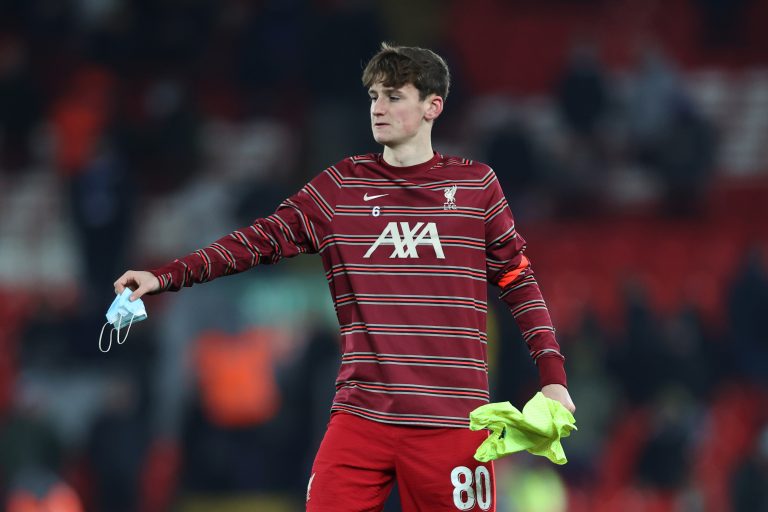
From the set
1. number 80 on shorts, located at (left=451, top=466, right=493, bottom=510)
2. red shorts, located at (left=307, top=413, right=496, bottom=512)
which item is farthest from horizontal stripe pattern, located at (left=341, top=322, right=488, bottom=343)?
number 80 on shorts, located at (left=451, top=466, right=493, bottom=510)

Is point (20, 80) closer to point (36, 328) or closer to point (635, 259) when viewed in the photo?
point (36, 328)

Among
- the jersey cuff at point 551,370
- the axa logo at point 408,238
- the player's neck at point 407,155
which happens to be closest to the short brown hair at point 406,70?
the player's neck at point 407,155

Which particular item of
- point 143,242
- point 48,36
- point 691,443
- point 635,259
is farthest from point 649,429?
point 48,36

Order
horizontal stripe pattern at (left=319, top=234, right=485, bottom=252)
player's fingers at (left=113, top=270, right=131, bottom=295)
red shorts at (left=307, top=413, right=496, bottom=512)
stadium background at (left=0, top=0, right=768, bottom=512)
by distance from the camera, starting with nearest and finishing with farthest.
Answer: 1. player's fingers at (left=113, top=270, right=131, bottom=295)
2. red shorts at (left=307, top=413, right=496, bottom=512)
3. horizontal stripe pattern at (left=319, top=234, right=485, bottom=252)
4. stadium background at (left=0, top=0, right=768, bottom=512)

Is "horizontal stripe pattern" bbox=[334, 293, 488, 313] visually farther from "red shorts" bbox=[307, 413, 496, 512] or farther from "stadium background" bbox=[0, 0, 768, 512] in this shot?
"stadium background" bbox=[0, 0, 768, 512]

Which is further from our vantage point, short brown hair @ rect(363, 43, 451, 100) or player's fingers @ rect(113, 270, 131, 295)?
short brown hair @ rect(363, 43, 451, 100)

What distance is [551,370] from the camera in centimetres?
371

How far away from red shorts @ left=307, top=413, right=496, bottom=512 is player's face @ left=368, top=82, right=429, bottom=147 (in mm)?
776

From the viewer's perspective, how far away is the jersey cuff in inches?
146

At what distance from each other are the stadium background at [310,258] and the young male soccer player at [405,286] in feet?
15.0

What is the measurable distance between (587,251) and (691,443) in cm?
189

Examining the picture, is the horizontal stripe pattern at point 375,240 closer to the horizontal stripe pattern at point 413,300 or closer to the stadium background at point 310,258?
the horizontal stripe pattern at point 413,300

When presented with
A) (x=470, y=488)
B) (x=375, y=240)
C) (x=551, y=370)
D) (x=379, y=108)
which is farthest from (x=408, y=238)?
(x=470, y=488)

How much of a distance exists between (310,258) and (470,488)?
258 inches
